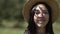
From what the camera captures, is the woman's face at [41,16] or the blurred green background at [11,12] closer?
the woman's face at [41,16]

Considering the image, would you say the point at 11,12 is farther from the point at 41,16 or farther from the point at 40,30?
the point at 41,16

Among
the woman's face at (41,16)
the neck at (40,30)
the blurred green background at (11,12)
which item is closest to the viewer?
the woman's face at (41,16)

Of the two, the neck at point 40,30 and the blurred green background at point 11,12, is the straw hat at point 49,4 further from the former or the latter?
the blurred green background at point 11,12

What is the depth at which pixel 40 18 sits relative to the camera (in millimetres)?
3350

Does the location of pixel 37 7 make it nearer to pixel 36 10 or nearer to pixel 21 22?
pixel 36 10

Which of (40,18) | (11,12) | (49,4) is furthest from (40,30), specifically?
(11,12)

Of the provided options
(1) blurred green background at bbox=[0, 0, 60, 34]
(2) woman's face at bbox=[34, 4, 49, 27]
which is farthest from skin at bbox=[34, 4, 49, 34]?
(1) blurred green background at bbox=[0, 0, 60, 34]

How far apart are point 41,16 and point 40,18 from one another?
3cm

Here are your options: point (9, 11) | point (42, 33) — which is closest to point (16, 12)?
point (9, 11)

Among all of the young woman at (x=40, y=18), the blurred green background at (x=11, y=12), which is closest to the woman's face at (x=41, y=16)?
the young woman at (x=40, y=18)

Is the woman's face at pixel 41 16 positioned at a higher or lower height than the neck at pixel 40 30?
higher

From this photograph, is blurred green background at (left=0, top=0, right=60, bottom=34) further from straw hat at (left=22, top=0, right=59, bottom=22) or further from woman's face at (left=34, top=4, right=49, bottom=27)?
woman's face at (left=34, top=4, right=49, bottom=27)

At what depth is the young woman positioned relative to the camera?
3.36 metres

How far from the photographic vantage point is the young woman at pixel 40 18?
336 cm
